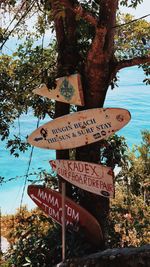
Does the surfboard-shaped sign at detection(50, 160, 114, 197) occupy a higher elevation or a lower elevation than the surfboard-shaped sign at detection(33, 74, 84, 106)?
lower

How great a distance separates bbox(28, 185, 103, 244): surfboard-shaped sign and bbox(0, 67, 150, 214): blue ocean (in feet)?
16.2

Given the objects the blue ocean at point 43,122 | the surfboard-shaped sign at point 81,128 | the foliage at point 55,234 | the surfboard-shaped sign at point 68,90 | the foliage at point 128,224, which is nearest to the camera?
the surfboard-shaped sign at point 81,128

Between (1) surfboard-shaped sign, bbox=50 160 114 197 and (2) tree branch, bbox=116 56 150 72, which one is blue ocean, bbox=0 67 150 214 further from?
(1) surfboard-shaped sign, bbox=50 160 114 197

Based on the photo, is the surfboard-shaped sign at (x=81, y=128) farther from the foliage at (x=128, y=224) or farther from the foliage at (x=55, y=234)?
the foliage at (x=128, y=224)

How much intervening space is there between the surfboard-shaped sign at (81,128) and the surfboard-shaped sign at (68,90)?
0.16 m

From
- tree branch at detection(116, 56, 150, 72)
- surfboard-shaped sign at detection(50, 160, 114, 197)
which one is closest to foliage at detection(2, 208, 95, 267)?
surfboard-shaped sign at detection(50, 160, 114, 197)

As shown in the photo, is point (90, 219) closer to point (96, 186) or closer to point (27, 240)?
point (96, 186)

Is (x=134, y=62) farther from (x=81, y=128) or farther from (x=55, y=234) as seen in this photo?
(x=55, y=234)

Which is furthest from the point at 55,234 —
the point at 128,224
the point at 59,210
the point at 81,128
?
the point at 128,224

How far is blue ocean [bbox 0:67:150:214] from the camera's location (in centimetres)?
1332

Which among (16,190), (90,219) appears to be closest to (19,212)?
(90,219)

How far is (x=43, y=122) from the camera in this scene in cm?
1611

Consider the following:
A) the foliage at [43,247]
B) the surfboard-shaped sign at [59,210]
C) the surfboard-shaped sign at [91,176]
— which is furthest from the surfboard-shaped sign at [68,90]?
the foliage at [43,247]

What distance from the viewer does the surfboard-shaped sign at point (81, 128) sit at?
2717mm
